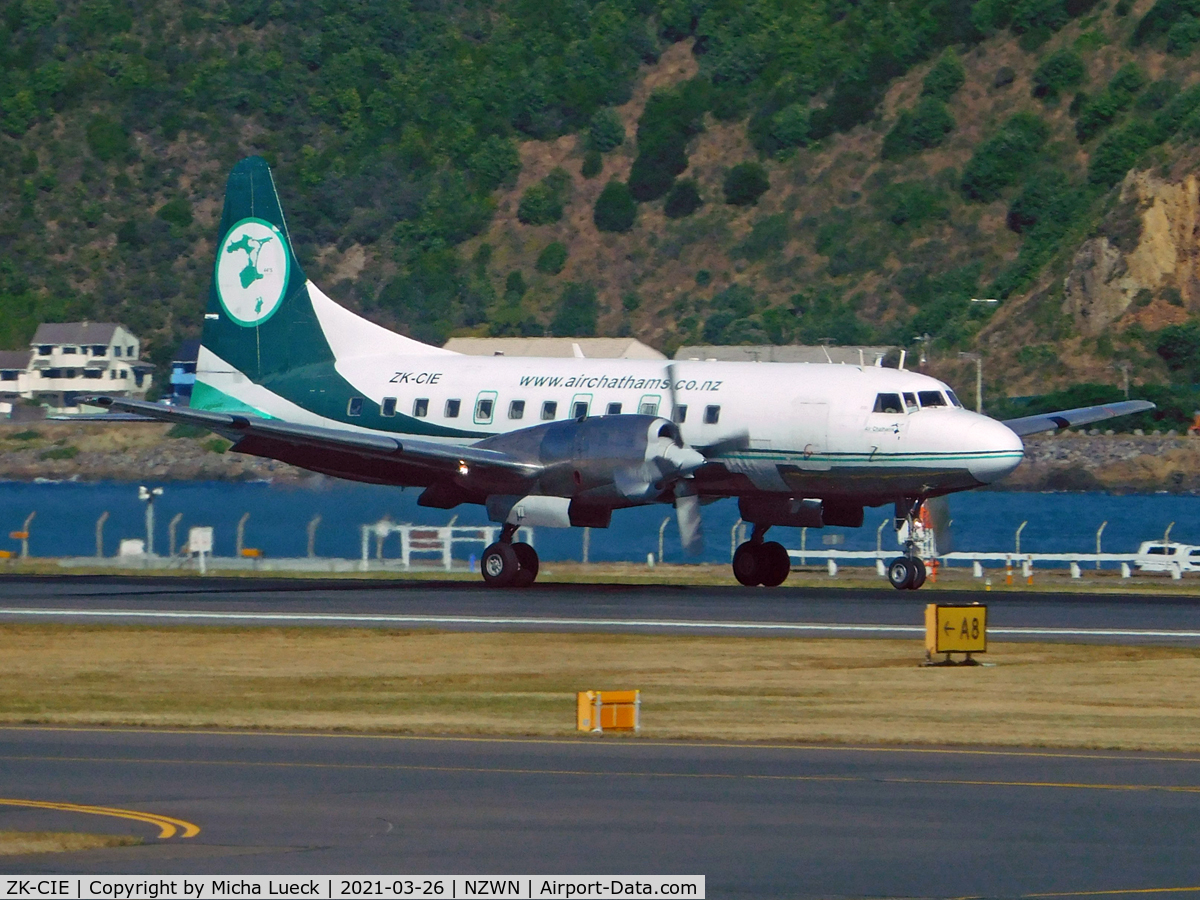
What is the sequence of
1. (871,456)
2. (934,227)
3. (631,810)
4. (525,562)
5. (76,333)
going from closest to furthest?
(631,810)
(871,456)
(525,562)
(934,227)
(76,333)

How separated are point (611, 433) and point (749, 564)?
19.3ft

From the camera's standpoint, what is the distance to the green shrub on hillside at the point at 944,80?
185 meters

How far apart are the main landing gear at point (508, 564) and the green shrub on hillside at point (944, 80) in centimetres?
14885

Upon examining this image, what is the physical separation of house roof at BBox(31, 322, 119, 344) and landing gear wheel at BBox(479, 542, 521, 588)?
15384 cm

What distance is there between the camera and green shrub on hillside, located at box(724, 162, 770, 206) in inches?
7288

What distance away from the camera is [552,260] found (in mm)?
188125

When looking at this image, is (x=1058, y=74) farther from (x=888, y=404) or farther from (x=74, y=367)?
(x=888, y=404)

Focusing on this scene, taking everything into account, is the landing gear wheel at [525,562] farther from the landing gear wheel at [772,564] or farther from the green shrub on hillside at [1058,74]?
the green shrub on hillside at [1058,74]

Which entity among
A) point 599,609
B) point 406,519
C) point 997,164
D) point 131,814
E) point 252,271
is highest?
point 997,164

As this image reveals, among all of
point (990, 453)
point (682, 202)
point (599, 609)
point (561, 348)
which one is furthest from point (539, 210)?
point (599, 609)

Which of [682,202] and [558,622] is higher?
[682,202]

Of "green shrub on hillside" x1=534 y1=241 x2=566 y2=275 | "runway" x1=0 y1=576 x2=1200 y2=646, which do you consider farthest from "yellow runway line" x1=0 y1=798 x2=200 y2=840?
"green shrub on hillside" x1=534 y1=241 x2=566 y2=275
